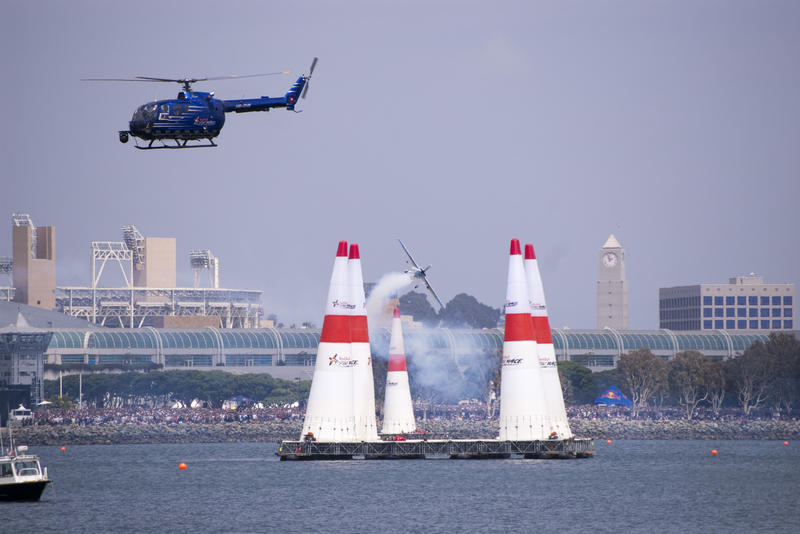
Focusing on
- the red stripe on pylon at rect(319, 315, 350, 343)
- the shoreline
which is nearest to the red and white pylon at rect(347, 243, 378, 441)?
the red stripe on pylon at rect(319, 315, 350, 343)

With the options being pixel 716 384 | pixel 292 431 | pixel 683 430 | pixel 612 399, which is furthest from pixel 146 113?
pixel 716 384

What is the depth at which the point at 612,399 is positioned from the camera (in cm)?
15175

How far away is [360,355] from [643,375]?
78592 millimetres

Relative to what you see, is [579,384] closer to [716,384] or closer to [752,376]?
[716,384]

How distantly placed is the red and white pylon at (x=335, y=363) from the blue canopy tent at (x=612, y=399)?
76.5 meters

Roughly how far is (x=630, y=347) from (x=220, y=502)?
12662cm

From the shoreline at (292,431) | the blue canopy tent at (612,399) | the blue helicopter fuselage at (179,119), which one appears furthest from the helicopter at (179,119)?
the blue canopy tent at (612,399)

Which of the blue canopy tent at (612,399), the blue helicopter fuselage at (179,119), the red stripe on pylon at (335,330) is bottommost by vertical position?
the blue canopy tent at (612,399)

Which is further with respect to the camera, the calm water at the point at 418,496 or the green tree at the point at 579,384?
the green tree at the point at 579,384

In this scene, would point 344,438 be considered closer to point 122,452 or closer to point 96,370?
point 122,452

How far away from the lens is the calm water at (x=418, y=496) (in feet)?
209

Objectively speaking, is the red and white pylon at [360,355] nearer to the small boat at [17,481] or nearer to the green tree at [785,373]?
the small boat at [17,481]

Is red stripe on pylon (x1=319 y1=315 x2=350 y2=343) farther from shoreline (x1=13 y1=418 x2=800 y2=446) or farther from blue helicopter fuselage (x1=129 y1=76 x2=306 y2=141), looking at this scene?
shoreline (x1=13 y1=418 x2=800 y2=446)

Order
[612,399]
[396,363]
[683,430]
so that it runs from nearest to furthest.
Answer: [396,363] → [683,430] → [612,399]
